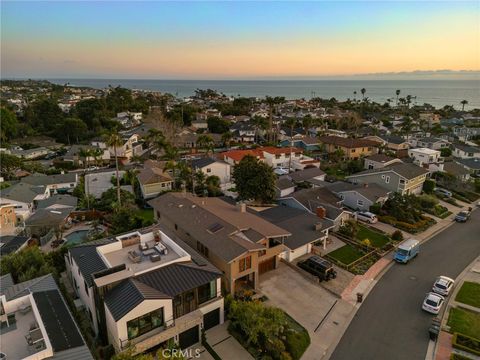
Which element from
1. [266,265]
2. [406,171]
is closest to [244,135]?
[406,171]

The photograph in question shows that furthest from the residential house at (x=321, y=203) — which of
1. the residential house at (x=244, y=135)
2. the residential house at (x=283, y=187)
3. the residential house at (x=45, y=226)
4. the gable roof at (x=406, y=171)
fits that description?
the residential house at (x=244, y=135)

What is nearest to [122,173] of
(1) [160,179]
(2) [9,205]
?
(1) [160,179]

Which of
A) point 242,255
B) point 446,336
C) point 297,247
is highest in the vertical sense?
point 242,255

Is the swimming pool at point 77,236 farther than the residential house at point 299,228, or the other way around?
the swimming pool at point 77,236

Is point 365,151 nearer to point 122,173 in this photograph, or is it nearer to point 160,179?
point 160,179

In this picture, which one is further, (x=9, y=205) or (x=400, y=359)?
(x=9, y=205)

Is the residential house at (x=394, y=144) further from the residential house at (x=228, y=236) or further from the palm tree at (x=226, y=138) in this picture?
the residential house at (x=228, y=236)

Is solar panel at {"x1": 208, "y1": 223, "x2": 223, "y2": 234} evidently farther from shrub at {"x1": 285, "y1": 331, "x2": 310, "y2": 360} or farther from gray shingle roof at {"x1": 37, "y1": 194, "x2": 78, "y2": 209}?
gray shingle roof at {"x1": 37, "y1": 194, "x2": 78, "y2": 209}
